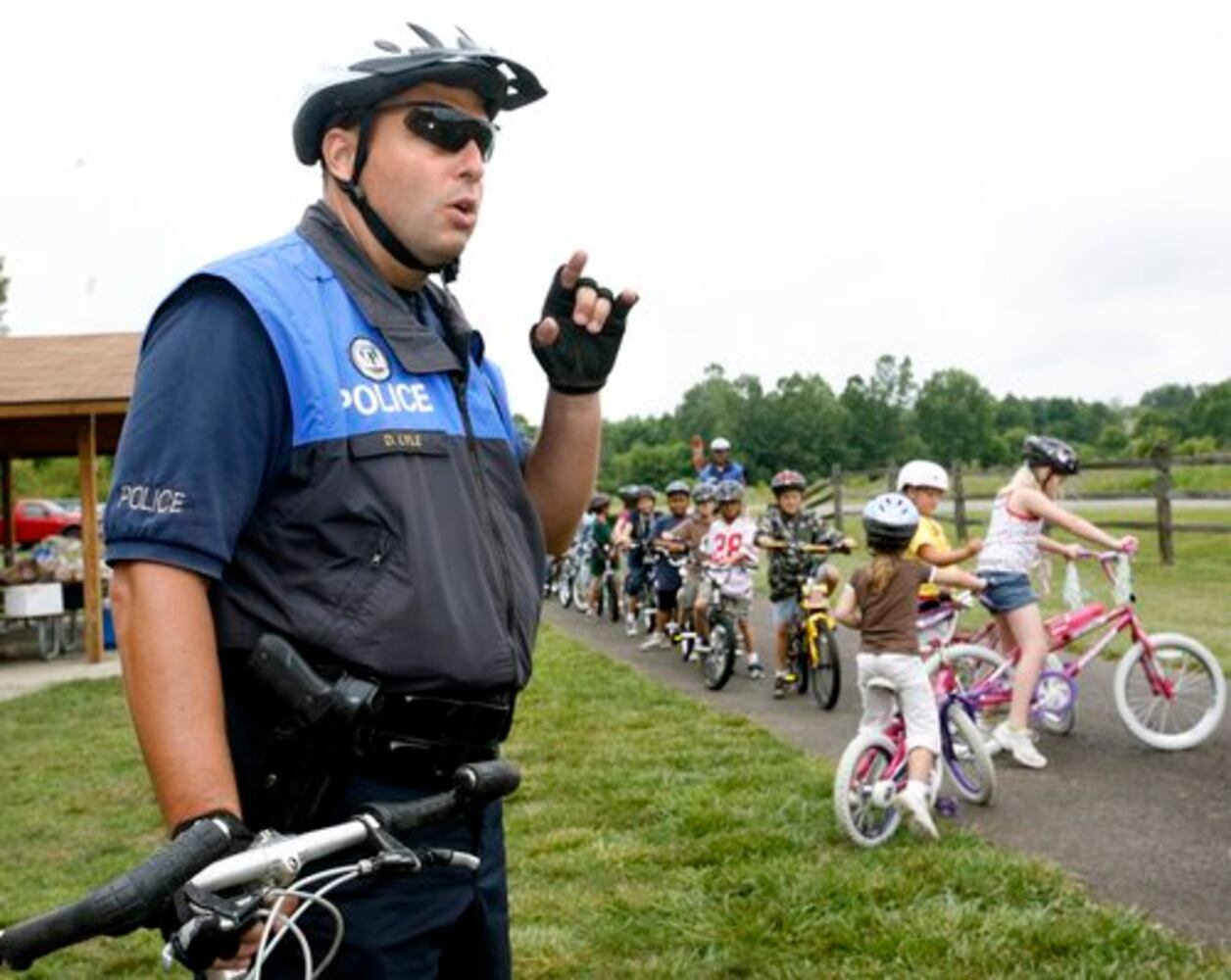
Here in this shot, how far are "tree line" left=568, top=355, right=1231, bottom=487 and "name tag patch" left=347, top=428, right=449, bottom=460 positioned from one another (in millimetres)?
61426

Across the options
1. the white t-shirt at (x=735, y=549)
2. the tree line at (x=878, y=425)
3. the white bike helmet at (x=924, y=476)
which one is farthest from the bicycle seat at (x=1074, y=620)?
the tree line at (x=878, y=425)

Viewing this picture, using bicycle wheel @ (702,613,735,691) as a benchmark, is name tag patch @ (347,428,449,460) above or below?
above

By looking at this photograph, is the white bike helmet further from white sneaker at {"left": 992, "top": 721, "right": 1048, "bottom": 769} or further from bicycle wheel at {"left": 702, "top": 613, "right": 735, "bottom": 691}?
bicycle wheel at {"left": 702, "top": 613, "right": 735, "bottom": 691}

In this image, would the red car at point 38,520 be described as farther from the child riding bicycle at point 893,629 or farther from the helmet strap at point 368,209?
the helmet strap at point 368,209

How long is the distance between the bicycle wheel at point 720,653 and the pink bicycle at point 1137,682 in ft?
11.1

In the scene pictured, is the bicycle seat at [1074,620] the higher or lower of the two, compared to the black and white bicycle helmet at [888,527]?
lower

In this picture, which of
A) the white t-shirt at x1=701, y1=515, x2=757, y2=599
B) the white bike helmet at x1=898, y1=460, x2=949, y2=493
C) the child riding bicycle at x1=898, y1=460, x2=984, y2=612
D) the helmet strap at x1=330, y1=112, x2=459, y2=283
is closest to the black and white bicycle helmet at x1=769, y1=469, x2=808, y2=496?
the white t-shirt at x1=701, y1=515, x2=757, y2=599

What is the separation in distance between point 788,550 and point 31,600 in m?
9.37

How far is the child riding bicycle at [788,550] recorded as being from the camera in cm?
1057

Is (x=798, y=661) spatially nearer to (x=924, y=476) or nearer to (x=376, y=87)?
(x=924, y=476)

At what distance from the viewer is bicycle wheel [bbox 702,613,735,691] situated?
1113cm

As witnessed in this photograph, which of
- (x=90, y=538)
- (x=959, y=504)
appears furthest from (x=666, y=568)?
(x=959, y=504)

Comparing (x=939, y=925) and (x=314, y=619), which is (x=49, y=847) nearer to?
(x=939, y=925)

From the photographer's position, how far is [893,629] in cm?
623
